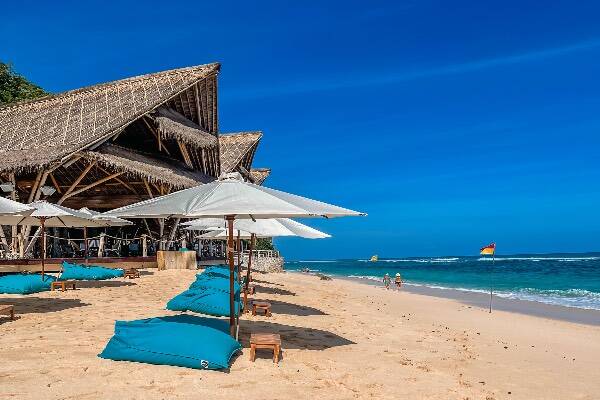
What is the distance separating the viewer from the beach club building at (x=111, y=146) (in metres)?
18.5

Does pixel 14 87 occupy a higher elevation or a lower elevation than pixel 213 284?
higher

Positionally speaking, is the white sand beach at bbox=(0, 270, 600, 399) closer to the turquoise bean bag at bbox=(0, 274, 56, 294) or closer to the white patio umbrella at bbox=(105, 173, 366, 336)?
the turquoise bean bag at bbox=(0, 274, 56, 294)

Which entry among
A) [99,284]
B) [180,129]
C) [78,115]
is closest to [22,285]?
[99,284]

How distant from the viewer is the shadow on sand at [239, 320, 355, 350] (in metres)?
7.29

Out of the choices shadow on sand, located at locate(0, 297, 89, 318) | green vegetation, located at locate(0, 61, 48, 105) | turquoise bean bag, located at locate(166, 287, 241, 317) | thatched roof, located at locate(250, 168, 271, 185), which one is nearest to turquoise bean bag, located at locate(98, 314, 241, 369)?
turquoise bean bag, located at locate(166, 287, 241, 317)

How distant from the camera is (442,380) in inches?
235

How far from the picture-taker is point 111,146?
65.0 ft

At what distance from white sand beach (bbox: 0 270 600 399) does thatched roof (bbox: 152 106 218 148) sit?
36.7 ft

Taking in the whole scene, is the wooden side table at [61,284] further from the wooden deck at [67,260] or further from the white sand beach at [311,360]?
the wooden deck at [67,260]

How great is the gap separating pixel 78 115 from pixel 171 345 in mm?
19905

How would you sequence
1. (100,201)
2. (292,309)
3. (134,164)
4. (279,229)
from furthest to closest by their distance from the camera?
(100,201), (134,164), (292,309), (279,229)

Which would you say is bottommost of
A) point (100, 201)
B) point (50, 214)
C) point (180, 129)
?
point (50, 214)

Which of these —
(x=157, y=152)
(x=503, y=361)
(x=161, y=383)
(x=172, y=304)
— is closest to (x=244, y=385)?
(x=161, y=383)

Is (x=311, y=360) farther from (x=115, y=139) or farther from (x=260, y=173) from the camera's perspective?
(x=260, y=173)
